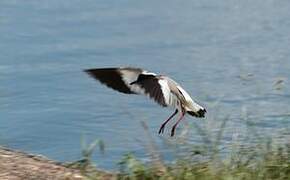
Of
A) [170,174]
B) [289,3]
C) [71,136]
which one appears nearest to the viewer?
[170,174]

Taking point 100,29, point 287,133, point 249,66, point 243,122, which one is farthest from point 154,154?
point 100,29

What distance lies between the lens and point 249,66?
34.7 ft

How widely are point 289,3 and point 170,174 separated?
29.3 ft

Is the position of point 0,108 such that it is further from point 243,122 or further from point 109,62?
point 243,122

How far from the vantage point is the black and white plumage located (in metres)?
4.88

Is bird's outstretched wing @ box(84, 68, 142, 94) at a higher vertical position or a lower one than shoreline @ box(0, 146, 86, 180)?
higher

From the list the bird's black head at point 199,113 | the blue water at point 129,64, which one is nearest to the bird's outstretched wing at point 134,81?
the bird's black head at point 199,113

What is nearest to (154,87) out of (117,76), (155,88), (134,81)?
(155,88)

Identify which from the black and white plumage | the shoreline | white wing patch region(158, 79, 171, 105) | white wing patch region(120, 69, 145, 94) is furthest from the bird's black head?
the shoreline

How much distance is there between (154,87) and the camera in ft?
16.2

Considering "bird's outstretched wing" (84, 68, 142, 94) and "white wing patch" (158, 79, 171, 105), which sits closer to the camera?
"white wing patch" (158, 79, 171, 105)

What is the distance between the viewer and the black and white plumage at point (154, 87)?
4.88 meters

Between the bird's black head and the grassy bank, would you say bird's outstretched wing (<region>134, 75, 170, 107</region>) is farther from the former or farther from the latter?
the grassy bank

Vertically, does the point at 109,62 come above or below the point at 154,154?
above
